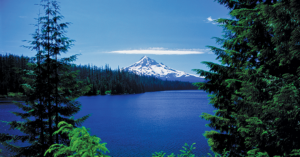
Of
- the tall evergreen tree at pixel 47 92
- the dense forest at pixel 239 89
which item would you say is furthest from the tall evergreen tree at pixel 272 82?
the tall evergreen tree at pixel 47 92

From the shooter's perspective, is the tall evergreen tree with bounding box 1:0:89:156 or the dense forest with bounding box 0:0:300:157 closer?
the dense forest with bounding box 0:0:300:157

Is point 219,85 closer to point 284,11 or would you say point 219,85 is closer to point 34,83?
point 284,11

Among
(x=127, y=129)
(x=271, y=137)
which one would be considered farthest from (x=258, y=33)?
(x=127, y=129)

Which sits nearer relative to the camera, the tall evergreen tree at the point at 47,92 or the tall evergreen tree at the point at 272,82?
the tall evergreen tree at the point at 272,82

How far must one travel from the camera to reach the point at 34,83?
995 cm

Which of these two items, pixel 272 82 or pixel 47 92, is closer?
pixel 272 82

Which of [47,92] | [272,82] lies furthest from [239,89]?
[47,92]

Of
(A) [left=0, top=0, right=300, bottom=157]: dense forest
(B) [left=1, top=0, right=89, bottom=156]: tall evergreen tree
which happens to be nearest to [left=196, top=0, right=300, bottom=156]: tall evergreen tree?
(A) [left=0, top=0, right=300, bottom=157]: dense forest

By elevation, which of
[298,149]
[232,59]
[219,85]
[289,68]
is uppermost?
[232,59]

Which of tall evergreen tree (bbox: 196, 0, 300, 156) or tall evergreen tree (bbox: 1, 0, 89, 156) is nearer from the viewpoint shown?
tall evergreen tree (bbox: 196, 0, 300, 156)

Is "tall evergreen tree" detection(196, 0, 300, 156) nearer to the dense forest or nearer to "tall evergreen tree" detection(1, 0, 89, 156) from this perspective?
the dense forest

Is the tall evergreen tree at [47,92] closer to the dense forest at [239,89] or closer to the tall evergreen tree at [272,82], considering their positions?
the dense forest at [239,89]

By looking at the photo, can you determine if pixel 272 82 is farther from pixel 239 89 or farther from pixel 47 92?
pixel 47 92

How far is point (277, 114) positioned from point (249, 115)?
110cm
